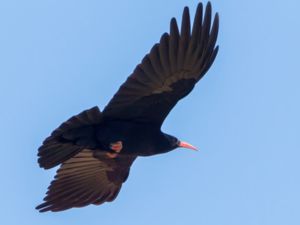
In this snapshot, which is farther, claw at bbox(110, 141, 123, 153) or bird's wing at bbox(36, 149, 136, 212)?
bird's wing at bbox(36, 149, 136, 212)

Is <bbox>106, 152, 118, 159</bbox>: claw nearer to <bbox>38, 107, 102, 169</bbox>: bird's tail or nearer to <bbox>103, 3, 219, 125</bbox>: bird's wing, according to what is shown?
<bbox>38, 107, 102, 169</bbox>: bird's tail

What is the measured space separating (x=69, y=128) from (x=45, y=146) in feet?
2.32

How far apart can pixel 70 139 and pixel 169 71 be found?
195 cm

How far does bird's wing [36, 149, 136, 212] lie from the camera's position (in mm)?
19906

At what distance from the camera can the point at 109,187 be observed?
20297 millimetres

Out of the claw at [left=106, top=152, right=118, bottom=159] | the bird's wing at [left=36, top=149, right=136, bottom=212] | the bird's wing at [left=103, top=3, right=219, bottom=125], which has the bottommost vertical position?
the bird's wing at [left=36, top=149, right=136, bottom=212]

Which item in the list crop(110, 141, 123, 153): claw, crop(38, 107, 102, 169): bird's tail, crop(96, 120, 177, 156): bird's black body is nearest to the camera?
crop(38, 107, 102, 169): bird's tail

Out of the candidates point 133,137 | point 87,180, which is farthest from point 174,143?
point 87,180

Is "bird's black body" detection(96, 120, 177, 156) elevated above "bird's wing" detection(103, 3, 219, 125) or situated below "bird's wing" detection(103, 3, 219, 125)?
below

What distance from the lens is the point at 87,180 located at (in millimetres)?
20312

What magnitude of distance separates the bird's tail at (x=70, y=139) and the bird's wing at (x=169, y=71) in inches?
12.6

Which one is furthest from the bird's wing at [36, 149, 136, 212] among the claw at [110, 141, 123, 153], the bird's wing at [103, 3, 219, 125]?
the bird's wing at [103, 3, 219, 125]

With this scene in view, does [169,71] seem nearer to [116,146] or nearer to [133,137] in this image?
[133,137]

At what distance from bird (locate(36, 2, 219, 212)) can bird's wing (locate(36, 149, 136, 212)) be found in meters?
0.02
